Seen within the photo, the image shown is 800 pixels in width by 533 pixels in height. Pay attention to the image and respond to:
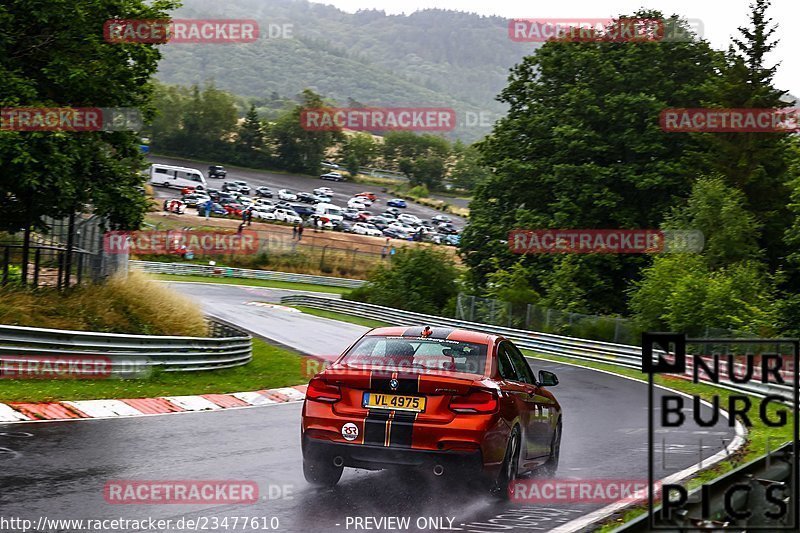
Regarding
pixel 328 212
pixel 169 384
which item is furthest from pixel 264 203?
pixel 169 384

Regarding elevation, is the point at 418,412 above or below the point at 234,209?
below

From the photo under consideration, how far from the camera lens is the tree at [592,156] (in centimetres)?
4459

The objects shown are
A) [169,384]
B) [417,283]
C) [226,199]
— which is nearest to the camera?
[169,384]

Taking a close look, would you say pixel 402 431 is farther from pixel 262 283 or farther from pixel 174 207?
pixel 174 207

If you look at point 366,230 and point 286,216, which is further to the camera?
point 366,230

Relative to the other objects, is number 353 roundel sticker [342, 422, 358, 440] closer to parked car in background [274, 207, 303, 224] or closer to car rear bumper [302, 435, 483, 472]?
car rear bumper [302, 435, 483, 472]

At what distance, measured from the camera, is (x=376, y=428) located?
330 inches

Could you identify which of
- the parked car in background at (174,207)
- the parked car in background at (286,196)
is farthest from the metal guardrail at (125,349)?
the parked car in background at (286,196)

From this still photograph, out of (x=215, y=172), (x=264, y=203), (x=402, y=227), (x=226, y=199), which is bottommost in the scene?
(x=402, y=227)

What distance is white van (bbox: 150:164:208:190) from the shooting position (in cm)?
10406

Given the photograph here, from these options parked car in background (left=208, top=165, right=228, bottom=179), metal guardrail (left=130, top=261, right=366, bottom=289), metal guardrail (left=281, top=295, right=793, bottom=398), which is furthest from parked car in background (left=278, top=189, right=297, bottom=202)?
metal guardrail (left=281, top=295, right=793, bottom=398)

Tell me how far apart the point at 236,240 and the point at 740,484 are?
68.7 m

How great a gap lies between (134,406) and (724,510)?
11256 mm

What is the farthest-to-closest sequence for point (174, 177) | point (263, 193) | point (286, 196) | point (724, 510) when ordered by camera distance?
point (286, 196) < point (263, 193) < point (174, 177) < point (724, 510)
